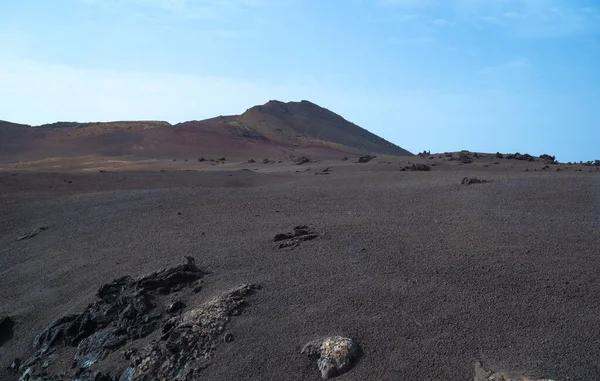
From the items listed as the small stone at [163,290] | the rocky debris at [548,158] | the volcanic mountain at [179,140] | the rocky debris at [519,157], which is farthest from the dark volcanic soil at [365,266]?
the volcanic mountain at [179,140]

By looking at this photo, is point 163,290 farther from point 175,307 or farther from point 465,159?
point 465,159

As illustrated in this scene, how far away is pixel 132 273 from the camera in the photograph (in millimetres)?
8188

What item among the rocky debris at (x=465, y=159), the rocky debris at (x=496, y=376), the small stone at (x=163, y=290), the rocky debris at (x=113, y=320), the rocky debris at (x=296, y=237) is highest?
the rocky debris at (x=465, y=159)

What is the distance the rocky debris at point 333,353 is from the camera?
16.1 feet

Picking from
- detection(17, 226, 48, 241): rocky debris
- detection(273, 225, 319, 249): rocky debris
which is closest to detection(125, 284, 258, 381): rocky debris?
detection(273, 225, 319, 249): rocky debris

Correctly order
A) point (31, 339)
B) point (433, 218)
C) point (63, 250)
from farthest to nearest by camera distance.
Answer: point (63, 250)
point (433, 218)
point (31, 339)

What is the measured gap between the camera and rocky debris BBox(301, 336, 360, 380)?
4898mm

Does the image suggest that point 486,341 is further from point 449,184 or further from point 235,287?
point 449,184

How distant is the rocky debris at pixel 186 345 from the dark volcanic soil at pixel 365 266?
0.14m

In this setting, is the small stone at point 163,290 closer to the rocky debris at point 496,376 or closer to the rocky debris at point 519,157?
the rocky debris at point 496,376

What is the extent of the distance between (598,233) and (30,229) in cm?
1049

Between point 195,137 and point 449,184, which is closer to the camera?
A: point 449,184

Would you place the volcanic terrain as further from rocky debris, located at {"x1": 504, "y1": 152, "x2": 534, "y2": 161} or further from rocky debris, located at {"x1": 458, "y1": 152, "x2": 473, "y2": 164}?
rocky debris, located at {"x1": 504, "y1": 152, "x2": 534, "y2": 161}

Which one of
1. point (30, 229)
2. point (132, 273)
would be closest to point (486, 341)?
point (132, 273)
